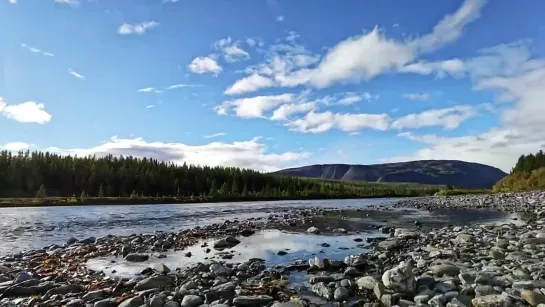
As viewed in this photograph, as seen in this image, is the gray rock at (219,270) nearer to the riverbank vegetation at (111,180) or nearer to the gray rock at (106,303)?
the gray rock at (106,303)

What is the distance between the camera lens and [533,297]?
22.2ft

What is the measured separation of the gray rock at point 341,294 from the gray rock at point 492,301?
2.41 m

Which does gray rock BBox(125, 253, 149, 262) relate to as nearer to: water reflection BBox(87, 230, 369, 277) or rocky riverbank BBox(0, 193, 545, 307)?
rocky riverbank BBox(0, 193, 545, 307)

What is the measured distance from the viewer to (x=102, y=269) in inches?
458

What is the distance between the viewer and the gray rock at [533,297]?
6.70 metres

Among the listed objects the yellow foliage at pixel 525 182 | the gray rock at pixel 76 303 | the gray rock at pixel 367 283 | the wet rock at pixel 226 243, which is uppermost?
the yellow foliage at pixel 525 182

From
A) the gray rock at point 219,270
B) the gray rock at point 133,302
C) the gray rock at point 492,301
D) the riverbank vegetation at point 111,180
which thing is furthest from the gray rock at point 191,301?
the riverbank vegetation at point 111,180

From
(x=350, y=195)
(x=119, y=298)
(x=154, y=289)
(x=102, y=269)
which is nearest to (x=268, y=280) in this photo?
(x=154, y=289)

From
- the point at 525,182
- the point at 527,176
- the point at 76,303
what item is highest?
the point at 527,176

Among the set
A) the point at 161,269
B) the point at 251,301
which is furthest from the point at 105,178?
the point at 251,301

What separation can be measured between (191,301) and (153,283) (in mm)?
2018

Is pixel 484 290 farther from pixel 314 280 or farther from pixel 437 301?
pixel 314 280

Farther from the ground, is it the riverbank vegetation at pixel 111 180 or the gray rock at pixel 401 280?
the riverbank vegetation at pixel 111 180

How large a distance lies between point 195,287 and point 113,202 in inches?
2891
